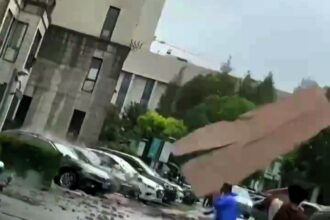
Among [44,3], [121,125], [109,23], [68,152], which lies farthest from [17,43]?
[68,152]

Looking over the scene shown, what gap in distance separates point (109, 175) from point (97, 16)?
10.2 meters

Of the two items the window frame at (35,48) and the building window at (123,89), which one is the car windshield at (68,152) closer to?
the window frame at (35,48)

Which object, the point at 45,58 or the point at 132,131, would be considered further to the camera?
the point at 45,58

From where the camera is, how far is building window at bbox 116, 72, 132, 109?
30203 millimetres

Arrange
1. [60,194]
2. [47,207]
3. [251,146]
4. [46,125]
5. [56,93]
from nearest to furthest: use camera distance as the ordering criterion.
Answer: [251,146]
[47,207]
[60,194]
[46,125]
[56,93]

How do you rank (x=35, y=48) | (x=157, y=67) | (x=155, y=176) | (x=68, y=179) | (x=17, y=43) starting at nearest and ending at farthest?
(x=68, y=179) → (x=155, y=176) → (x=17, y=43) → (x=35, y=48) → (x=157, y=67)

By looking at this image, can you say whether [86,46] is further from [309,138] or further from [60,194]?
[309,138]

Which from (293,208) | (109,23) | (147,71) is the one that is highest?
(109,23)

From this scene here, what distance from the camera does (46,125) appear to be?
24.7m

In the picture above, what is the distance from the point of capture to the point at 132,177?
20.5 meters

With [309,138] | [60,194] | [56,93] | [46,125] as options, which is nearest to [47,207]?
[60,194]

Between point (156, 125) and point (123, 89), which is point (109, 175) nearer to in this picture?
point (156, 125)

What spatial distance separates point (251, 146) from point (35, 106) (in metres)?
24.2

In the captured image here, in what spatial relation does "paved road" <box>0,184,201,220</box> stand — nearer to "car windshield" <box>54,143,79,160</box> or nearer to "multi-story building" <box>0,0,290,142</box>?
"car windshield" <box>54,143,79,160</box>
